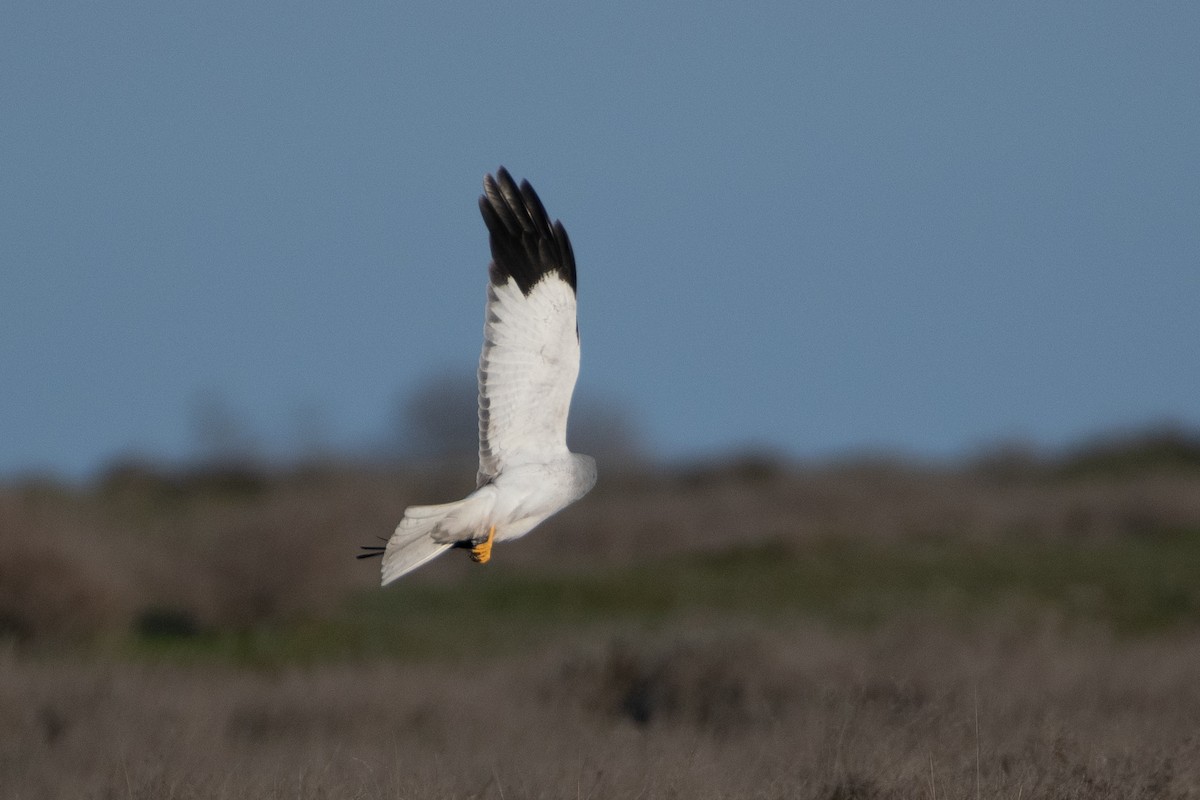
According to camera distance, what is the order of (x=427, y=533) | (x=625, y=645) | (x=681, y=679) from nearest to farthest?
(x=427, y=533), (x=681, y=679), (x=625, y=645)

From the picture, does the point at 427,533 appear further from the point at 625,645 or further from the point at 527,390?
the point at 625,645

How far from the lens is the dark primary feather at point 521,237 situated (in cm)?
799

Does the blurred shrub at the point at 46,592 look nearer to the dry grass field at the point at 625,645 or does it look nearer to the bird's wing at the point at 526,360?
the dry grass field at the point at 625,645

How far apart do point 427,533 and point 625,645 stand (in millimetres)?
8620

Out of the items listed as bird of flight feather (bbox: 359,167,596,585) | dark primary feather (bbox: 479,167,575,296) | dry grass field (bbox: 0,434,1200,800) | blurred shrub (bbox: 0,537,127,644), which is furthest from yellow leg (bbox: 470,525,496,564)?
blurred shrub (bbox: 0,537,127,644)

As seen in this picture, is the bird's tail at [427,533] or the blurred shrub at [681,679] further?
the blurred shrub at [681,679]

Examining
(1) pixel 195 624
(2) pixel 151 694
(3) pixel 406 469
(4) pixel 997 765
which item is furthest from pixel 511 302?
(3) pixel 406 469

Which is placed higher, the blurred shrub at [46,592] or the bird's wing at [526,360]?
the bird's wing at [526,360]

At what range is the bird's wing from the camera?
7867 mm

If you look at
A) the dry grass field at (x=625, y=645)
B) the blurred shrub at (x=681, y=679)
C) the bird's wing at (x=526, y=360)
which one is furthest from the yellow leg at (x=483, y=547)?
the blurred shrub at (x=681, y=679)

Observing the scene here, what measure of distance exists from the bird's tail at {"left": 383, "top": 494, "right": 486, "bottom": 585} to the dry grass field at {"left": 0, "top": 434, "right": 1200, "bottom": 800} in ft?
2.94

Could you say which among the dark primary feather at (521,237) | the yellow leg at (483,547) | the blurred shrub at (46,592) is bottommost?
the blurred shrub at (46,592)

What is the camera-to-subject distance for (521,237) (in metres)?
8.12

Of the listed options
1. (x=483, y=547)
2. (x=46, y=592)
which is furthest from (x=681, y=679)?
(x=46, y=592)
